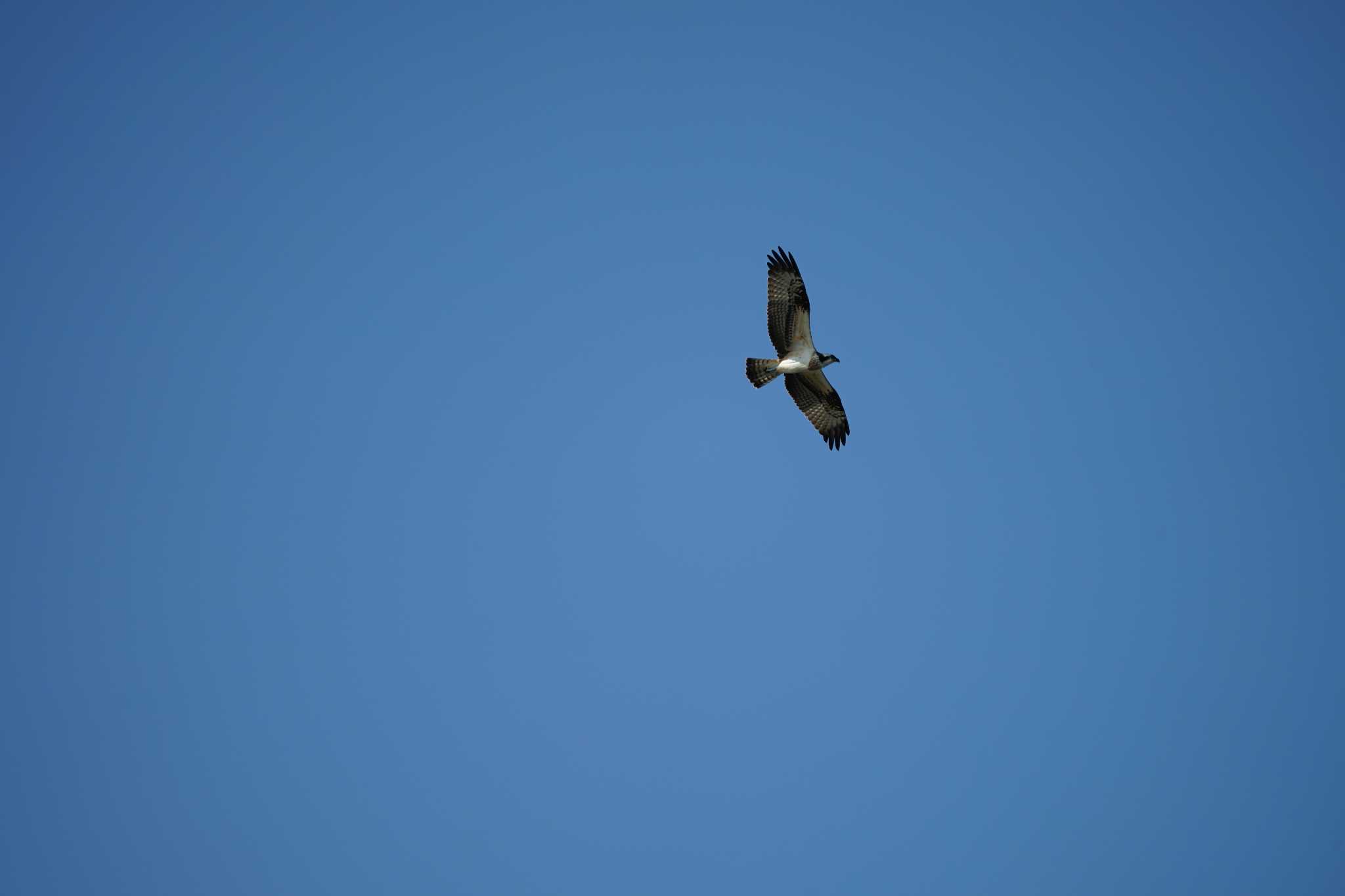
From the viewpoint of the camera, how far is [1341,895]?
13588cm

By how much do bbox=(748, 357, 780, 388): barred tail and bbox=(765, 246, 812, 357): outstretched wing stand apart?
1.46ft

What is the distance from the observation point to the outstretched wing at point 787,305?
2345cm

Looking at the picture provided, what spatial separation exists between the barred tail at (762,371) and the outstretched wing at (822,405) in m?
1.30

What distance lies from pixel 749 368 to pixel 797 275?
7.54 feet

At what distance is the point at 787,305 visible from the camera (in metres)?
23.6

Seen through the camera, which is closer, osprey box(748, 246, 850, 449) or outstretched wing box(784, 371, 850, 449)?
osprey box(748, 246, 850, 449)

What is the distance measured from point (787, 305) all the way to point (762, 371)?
159 centimetres

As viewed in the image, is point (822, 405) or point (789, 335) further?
point (822, 405)

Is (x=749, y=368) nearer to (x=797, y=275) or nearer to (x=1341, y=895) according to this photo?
(x=797, y=275)

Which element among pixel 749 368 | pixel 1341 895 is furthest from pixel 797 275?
pixel 1341 895

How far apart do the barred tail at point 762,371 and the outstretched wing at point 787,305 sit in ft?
1.46

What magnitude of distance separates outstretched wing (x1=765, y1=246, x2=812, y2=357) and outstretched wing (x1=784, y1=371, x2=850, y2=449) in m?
1.66

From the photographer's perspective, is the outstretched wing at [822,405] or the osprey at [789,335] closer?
the osprey at [789,335]

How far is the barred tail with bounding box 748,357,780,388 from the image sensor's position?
79.3 feet
